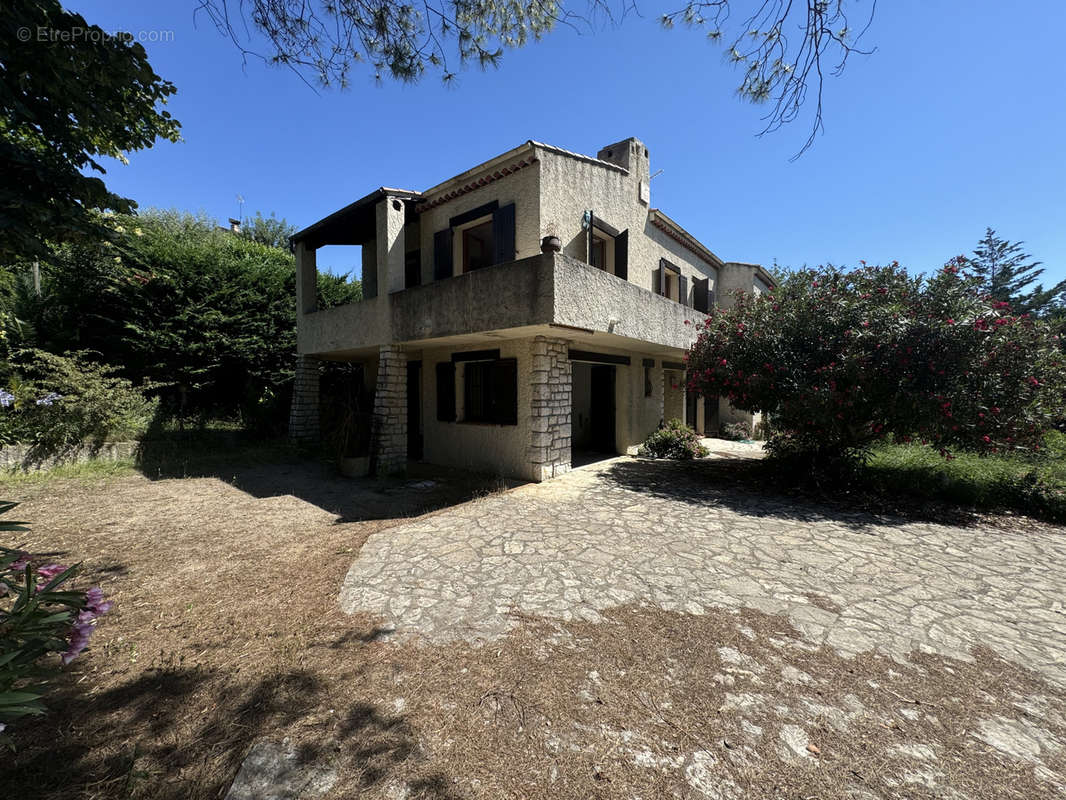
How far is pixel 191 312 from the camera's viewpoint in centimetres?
1120

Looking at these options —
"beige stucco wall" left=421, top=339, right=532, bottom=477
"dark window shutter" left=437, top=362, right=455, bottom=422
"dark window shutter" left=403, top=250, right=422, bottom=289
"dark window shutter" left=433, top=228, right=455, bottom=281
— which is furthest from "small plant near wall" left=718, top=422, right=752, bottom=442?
"dark window shutter" left=403, top=250, right=422, bottom=289

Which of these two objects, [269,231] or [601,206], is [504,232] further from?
[269,231]

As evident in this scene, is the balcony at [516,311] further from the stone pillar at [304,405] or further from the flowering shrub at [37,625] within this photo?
the flowering shrub at [37,625]

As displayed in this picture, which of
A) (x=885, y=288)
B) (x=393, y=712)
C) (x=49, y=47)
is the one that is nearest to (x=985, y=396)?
(x=885, y=288)

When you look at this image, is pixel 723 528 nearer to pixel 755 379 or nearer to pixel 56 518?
pixel 755 379

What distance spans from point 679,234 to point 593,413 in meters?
6.19

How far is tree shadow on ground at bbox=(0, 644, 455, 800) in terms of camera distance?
1.88 m

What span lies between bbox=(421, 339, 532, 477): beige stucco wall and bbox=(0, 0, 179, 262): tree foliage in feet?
19.6

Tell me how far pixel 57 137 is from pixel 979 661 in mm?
9033

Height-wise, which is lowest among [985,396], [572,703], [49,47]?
[572,703]

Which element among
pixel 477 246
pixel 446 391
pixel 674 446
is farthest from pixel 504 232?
pixel 674 446

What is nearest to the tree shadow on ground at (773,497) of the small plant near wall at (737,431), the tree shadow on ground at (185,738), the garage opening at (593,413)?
the garage opening at (593,413)

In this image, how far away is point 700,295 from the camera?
44.2 ft

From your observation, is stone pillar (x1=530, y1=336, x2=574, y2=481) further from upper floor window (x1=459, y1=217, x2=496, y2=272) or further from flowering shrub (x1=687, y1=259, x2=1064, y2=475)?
flowering shrub (x1=687, y1=259, x2=1064, y2=475)
